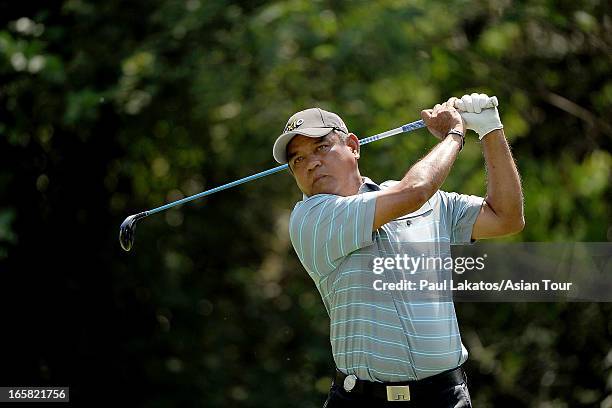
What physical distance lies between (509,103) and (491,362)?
166 centimetres

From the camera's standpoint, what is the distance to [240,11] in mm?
6371

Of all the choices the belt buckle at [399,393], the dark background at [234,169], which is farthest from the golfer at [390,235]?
the dark background at [234,169]

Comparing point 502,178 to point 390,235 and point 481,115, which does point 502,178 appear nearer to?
point 481,115

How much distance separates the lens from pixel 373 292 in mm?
3092

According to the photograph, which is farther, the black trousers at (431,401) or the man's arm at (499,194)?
the man's arm at (499,194)

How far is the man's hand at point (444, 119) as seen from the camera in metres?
3.28

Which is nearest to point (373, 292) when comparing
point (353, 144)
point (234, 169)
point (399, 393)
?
point (399, 393)

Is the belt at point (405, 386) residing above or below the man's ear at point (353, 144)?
below

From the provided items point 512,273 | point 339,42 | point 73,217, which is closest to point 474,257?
point 512,273

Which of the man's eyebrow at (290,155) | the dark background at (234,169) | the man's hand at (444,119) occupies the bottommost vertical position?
the dark background at (234,169)

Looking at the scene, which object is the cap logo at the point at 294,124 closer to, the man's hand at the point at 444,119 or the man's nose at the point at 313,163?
the man's nose at the point at 313,163

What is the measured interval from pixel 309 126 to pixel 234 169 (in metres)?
3.77

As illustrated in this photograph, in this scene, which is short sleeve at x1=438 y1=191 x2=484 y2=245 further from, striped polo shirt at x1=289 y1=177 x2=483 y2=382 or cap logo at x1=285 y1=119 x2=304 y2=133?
cap logo at x1=285 y1=119 x2=304 y2=133

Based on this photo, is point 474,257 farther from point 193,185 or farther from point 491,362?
point 193,185
